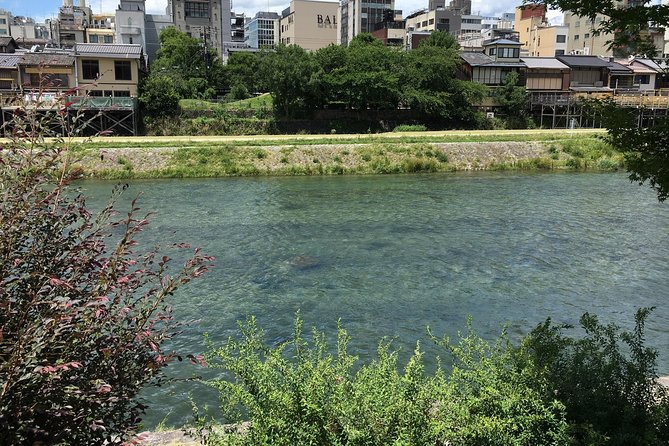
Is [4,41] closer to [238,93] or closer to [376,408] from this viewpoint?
[238,93]

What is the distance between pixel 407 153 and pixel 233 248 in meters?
21.0

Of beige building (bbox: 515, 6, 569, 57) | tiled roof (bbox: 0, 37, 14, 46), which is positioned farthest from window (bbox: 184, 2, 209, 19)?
beige building (bbox: 515, 6, 569, 57)

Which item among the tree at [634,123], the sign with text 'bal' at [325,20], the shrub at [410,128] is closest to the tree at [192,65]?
the shrub at [410,128]

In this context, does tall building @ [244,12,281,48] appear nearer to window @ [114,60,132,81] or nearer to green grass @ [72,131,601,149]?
window @ [114,60,132,81]

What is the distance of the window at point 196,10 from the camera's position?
330 feet

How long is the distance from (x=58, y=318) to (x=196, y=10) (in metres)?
107

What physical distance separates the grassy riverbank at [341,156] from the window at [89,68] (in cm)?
1016

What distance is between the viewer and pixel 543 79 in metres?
58.8

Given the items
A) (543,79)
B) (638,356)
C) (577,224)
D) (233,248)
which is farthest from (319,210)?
(543,79)

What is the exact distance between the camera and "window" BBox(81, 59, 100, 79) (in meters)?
46.2

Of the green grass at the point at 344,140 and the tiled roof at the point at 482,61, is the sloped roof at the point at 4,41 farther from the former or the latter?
the tiled roof at the point at 482,61

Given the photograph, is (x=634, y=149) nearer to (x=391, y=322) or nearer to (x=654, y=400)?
(x=654, y=400)

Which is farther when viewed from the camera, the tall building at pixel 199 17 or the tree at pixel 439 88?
the tall building at pixel 199 17

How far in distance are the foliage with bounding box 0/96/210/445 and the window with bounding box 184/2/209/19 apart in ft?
341
